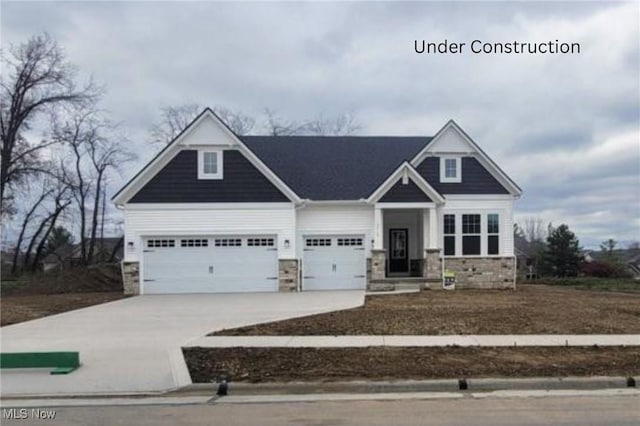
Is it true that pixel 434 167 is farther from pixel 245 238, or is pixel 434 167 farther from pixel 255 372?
pixel 255 372

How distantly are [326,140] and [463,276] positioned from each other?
9656 mm

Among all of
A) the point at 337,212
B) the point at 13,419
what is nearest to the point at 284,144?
the point at 337,212

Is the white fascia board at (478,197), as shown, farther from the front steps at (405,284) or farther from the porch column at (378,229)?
the front steps at (405,284)

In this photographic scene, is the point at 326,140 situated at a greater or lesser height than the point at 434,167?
greater

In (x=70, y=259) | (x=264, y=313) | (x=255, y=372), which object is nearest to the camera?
(x=255, y=372)

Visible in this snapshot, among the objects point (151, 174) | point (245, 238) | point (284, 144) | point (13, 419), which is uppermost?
point (284, 144)

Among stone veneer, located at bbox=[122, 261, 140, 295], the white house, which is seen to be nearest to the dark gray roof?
the white house

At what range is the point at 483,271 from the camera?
26.0 metres

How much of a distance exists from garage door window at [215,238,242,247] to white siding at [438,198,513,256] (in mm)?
9019

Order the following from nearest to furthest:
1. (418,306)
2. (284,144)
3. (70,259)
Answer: (418,306)
(284,144)
(70,259)

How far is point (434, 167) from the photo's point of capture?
26531 mm

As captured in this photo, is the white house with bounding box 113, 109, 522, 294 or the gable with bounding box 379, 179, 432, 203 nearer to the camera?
the white house with bounding box 113, 109, 522, 294

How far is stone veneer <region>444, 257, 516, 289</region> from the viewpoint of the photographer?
25844 millimetres

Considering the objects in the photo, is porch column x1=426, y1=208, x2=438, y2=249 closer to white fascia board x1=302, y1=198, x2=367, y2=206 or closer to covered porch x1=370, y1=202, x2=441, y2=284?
covered porch x1=370, y1=202, x2=441, y2=284
